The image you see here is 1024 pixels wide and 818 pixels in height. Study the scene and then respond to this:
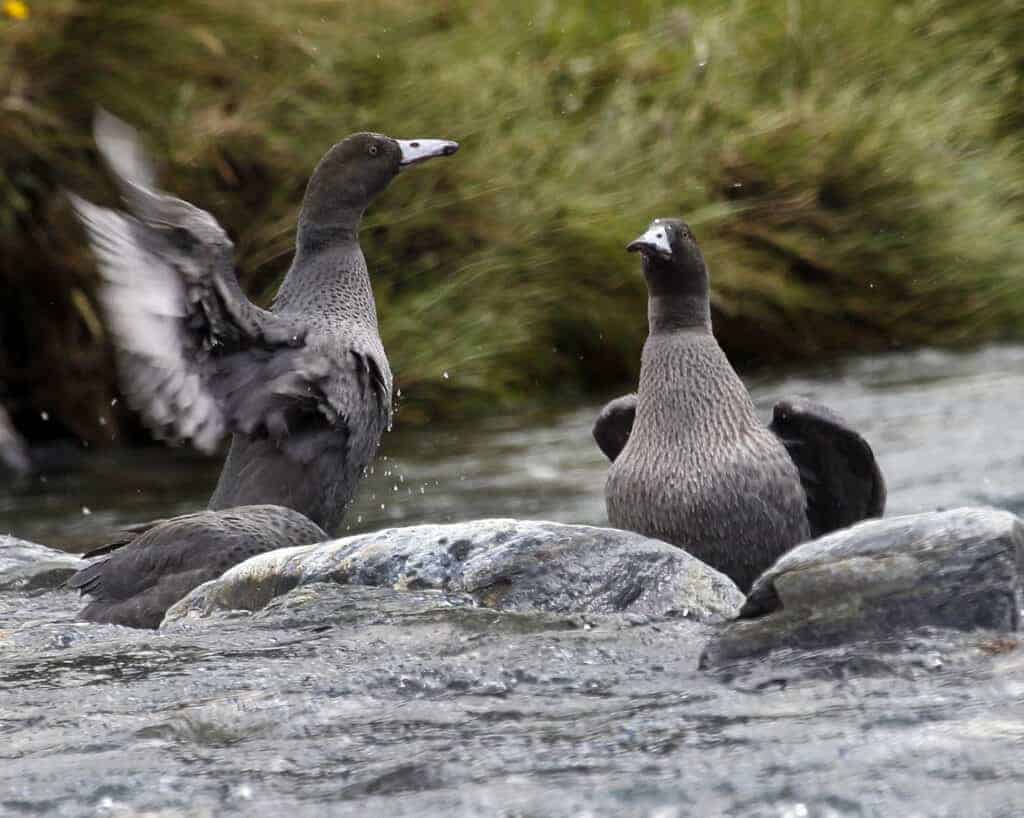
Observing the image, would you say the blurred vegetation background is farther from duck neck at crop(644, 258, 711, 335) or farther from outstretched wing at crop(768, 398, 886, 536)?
outstretched wing at crop(768, 398, 886, 536)

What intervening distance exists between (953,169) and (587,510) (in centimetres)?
605

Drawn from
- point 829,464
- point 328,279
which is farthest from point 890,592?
point 328,279

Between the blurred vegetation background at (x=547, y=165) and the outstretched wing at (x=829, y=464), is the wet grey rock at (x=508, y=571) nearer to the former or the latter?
the outstretched wing at (x=829, y=464)

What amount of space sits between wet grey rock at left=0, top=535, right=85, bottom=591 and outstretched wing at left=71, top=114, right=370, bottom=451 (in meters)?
0.67

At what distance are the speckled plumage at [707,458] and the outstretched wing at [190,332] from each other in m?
0.98

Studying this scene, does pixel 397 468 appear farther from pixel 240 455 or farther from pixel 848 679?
pixel 848 679

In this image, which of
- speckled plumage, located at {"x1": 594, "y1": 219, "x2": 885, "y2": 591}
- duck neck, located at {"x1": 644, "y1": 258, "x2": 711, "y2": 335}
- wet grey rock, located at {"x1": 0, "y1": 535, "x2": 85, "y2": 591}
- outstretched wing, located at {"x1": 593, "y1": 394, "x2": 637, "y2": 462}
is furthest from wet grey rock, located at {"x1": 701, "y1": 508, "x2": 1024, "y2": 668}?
wet grey rock, located at {"x1": 0, "y1": 535, "x2": 85, "y2": 591}

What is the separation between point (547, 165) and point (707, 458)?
6.28m

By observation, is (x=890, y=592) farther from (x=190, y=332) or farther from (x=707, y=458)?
(x=190, y=332)

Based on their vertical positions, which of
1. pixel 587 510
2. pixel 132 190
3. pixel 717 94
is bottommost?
pixel 587 510

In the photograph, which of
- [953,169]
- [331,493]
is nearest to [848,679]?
[331,493]

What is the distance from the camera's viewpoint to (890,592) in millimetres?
4234

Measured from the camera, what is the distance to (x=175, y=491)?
8742 mm

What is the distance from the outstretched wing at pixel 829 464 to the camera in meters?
5.60
